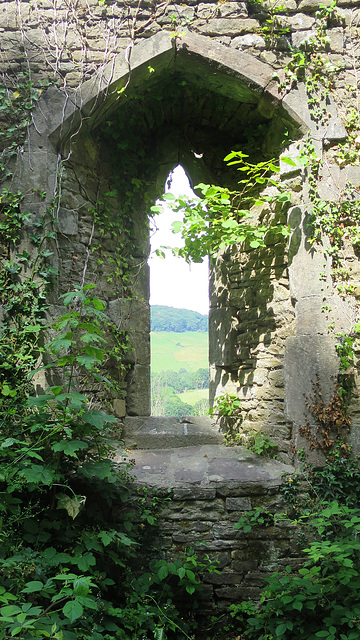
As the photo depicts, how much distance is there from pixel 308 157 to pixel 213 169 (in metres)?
1.36

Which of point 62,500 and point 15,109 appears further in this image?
point 15,109

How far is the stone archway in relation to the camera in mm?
3605

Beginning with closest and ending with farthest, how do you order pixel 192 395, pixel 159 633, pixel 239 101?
pixel 159 633 < pixel 239 101 < pixel 192 395

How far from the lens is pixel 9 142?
3627 mm

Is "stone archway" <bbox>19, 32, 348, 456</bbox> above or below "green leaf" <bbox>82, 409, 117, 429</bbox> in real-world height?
above

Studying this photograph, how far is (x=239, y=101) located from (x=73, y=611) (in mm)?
4041

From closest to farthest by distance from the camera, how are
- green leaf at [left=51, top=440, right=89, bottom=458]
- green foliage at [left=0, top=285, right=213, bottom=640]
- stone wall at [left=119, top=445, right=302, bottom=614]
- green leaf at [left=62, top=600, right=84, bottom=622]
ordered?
1. green leaf at [left=62, top=600, right=84, bottom=622]
2. green foliage at [left=0, top=285, right=213, bottom=640]
3. green leaf at [left=51, top=440, right=89, bottom=458]
4. stone wall at [left=119, top=445, right=302, bottom=614]

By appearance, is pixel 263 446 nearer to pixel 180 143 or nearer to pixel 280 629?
pixel 280 629

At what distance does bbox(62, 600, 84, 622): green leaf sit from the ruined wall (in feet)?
6.68

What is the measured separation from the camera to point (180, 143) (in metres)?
4.57

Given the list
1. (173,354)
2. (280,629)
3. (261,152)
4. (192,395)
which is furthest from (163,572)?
(173,354)

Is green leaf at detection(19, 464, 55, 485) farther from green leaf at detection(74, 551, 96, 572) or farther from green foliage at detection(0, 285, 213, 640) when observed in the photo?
green leaf at detection(74, 551, 96, 572)

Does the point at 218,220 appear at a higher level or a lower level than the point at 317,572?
higher

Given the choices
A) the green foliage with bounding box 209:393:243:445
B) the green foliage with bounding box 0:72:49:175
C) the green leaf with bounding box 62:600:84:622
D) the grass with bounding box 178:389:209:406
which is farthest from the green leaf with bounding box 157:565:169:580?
the grass with bounding box 178:389:209:406
